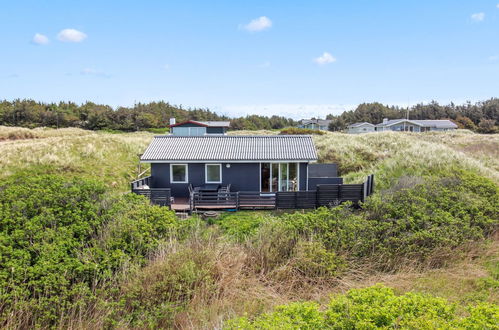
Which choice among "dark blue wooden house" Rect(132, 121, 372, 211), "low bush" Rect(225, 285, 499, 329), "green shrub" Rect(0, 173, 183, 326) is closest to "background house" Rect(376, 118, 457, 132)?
"dark blue wooden house" Rect(132, 121, 372, 211)

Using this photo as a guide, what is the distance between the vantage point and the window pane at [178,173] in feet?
49.4

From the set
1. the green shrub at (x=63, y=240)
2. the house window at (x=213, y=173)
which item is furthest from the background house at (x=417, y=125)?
the green shrub at (x=63, y=240)

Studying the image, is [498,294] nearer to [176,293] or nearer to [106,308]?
[176,293]

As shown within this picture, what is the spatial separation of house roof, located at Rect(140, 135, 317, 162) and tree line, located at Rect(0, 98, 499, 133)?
43093 millimetres

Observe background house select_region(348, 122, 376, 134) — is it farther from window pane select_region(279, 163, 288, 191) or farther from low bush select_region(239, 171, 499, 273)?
low bush select_region(239, 171, 499, 273)

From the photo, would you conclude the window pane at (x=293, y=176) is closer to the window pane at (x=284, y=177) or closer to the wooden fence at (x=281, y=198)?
the window pane at (x=284, y=177)

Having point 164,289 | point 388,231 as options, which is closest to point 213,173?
point 388,231

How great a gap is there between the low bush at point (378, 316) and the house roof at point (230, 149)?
10156 millimetres

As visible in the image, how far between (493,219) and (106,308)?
32.0 feet

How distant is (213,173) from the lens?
15.0 metres

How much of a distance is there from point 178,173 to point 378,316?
1233 cm

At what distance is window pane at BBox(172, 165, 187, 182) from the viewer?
15.1 m

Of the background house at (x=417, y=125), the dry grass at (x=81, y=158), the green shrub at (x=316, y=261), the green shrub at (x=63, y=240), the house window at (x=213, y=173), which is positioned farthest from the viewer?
the background house at (x=417, y=125)

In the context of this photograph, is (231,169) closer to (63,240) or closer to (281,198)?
(281,198)
